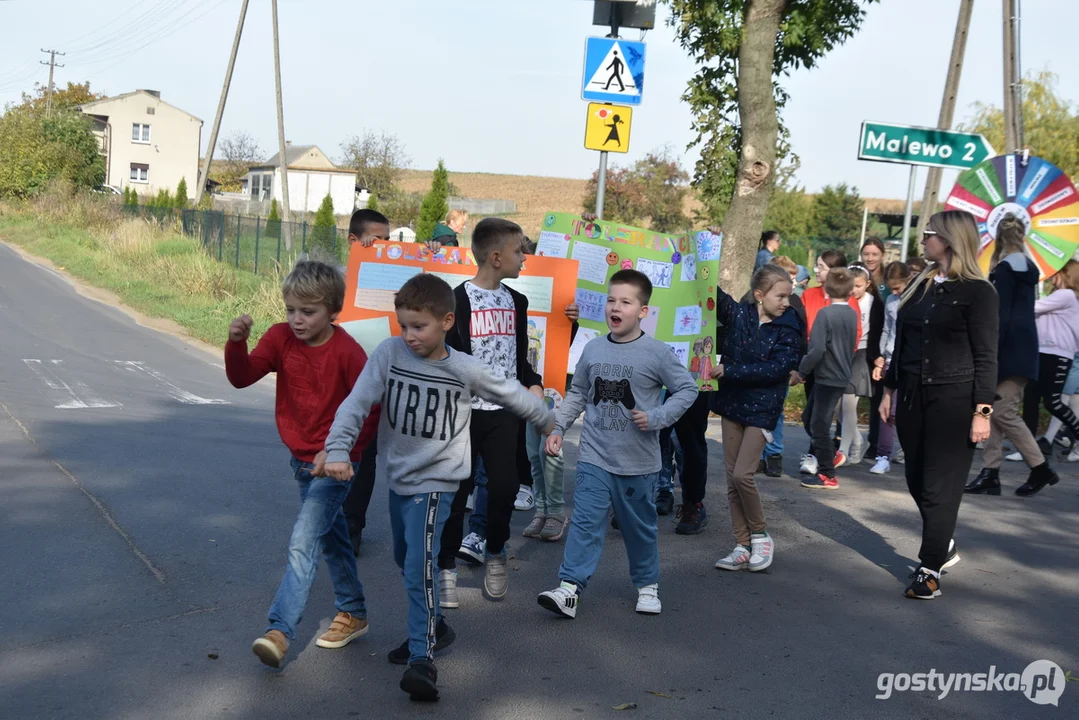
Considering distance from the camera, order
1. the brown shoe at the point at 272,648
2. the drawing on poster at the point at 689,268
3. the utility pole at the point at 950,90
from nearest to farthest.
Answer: the brown shoe at the point at 272,648
the drawing on poster at the point at 689,268
the utility pole at the point at 950,90

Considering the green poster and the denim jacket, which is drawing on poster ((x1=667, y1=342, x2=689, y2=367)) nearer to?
the green poster

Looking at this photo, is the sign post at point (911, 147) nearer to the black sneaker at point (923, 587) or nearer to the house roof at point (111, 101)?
the black sneaker at point (923, 587)

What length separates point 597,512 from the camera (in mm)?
5367

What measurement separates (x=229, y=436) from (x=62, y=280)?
1881 cm

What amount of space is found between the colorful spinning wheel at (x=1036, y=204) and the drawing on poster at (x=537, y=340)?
5465 millimetres

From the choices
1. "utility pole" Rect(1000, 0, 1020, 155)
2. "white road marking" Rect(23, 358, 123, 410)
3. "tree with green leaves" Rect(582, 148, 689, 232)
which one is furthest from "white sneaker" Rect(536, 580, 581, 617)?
"tree with green leaves" Rect(582, 148, 689, 232)

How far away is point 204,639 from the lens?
15.5 feet

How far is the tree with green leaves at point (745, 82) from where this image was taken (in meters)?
13.8

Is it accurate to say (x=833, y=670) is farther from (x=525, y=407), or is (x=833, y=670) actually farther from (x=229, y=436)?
(x=229, y=436)

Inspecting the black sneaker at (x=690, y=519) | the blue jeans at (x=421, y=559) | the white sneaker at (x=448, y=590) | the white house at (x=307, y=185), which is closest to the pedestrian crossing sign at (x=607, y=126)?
the black sneaker at (x=690, y=519)

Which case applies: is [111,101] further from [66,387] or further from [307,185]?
[66,387]

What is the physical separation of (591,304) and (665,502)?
5.71 feet

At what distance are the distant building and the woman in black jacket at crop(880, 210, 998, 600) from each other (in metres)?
89.1

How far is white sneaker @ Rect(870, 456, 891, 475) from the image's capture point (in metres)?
9.73
